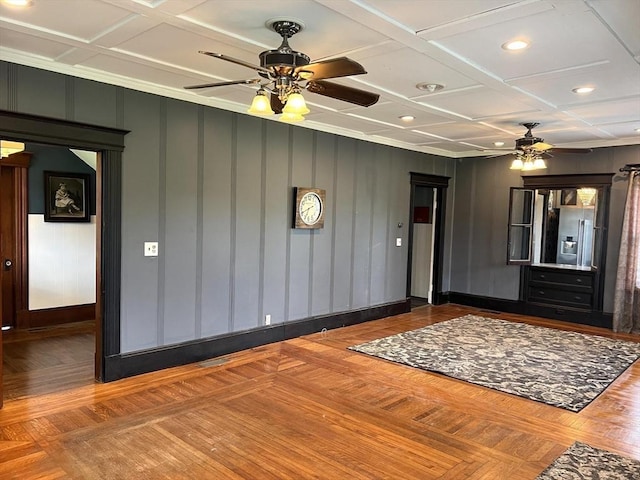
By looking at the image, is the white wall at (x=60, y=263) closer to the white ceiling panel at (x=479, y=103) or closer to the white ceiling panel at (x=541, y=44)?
the white ceiling panel at (x=479, y=103)

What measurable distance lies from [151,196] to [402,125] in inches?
118

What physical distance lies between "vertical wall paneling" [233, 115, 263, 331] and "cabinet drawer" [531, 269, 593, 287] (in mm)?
4554

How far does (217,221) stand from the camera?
4.74 metres

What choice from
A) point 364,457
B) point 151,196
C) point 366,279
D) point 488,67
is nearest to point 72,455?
point 364,457

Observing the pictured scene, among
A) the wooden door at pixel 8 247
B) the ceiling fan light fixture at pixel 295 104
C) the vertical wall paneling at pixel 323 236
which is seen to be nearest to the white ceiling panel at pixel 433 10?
the ceiling fan light fixture at pixel 295 104

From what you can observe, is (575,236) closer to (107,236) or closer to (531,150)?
(531,150)

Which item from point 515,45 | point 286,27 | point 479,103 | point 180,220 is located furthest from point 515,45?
point 180,220

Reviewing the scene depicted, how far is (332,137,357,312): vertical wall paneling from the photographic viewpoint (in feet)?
20.0

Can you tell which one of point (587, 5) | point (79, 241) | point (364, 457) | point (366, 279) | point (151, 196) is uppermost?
point (587, 5)

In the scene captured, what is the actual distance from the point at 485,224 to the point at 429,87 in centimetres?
440

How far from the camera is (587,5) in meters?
2.38

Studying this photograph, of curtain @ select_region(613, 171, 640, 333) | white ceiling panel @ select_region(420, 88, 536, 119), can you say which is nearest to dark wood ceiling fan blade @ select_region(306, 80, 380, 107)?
white ceiling panel @ select_region(420, 88, 536, 119)

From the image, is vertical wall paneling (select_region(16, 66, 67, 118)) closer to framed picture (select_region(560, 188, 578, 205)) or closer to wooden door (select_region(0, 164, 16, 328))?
wooden door (select_region(0, 164, 16, 328))

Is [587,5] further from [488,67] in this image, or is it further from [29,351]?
[29,351]
